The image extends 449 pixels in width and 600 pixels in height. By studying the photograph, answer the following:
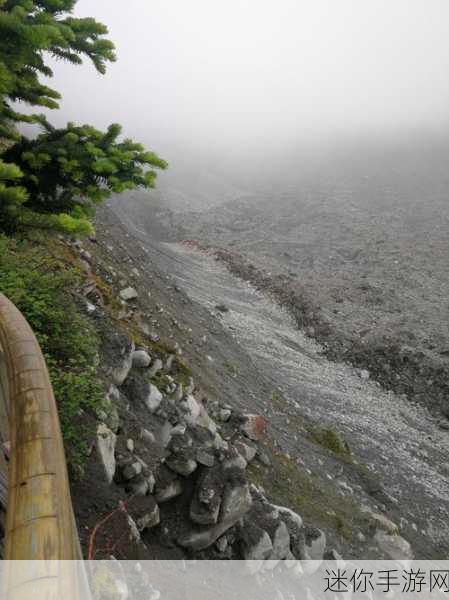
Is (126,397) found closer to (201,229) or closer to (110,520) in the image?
(110,520)

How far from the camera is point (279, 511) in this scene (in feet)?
26.8

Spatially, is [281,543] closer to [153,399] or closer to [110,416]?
[153,399]

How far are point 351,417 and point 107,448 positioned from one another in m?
14.8

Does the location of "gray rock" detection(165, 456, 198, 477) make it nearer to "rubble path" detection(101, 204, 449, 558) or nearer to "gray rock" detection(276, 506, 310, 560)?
"gray rock" detection(276, 506, 310, 560)

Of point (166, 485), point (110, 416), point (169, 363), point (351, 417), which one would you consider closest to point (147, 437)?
point (166, 485)

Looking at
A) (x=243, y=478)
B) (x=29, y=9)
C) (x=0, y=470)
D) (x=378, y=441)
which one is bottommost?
(x=378, y=441)

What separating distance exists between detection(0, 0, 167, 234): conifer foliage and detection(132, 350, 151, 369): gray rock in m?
4.17

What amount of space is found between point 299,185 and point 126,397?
236 feet

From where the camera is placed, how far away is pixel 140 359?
8.75 m

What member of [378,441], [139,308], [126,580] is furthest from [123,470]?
[378,441]

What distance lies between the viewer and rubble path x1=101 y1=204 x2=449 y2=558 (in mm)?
12867

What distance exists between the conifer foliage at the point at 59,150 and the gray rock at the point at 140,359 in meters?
4.17

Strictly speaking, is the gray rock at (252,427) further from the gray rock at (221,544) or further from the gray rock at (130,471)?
the gray rock at (130,471)

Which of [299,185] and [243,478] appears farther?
[299,185]
